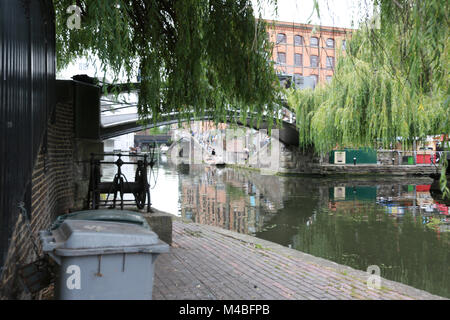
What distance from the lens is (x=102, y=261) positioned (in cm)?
277

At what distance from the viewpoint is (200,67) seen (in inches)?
227

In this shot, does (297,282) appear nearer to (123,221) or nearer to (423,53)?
(123,221)

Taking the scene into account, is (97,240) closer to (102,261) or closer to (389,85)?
(102,261)

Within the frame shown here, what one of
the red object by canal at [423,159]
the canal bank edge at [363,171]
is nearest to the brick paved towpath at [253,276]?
the canal bank edge at [363,171]

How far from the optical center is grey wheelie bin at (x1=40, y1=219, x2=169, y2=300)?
2.73 meters

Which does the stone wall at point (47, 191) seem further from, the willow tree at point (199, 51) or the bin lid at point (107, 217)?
the willow tree at point (199, 51)

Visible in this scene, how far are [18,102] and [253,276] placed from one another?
3.38 metres

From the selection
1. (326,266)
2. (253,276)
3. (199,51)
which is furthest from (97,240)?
(326,266)

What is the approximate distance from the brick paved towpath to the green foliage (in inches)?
83.5

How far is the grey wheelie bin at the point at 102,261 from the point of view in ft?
8.95

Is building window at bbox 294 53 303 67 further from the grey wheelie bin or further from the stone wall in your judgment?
the grey wheelie bin

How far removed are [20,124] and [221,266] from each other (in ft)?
10.8

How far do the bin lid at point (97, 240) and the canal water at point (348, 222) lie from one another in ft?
14.2
